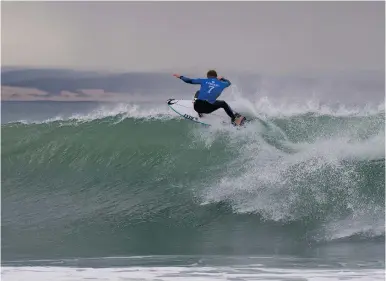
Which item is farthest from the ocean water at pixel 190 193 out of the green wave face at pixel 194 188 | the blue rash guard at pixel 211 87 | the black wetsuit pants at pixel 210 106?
the blue rash guard at pixel 211 87

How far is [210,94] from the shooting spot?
8.55 metres

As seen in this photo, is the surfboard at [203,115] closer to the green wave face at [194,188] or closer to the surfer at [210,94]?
the surfer at [210,94]

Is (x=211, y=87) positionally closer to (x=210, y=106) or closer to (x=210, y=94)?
(x=210, y=94)

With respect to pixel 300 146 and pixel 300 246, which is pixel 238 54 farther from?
pixel 300 246

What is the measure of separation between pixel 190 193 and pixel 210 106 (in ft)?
4.72

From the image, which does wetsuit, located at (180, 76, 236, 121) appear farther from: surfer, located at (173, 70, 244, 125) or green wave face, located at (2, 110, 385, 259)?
green wave face, located at (2, 110, 385, 259)

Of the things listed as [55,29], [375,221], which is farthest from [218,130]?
[55,29]

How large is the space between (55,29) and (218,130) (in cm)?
378

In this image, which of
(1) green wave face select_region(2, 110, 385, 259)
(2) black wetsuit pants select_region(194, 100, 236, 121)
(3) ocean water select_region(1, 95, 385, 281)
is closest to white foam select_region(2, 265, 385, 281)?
(3) ocean water select_region(1, 95, 385, 281)

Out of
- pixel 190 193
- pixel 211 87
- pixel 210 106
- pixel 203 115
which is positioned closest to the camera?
pixel 211 87

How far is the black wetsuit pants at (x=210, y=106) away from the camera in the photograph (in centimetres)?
866

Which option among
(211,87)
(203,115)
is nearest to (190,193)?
(203,115)

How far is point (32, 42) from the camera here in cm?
1110

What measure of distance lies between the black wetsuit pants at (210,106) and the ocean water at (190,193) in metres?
0.57
